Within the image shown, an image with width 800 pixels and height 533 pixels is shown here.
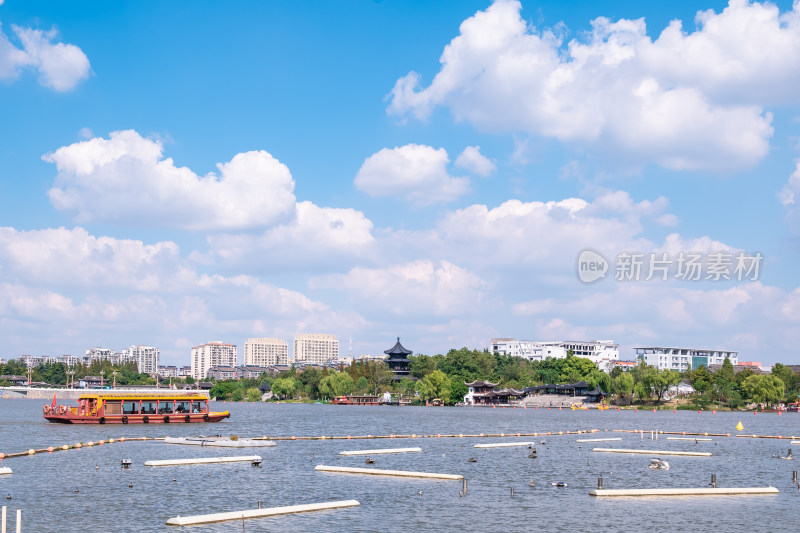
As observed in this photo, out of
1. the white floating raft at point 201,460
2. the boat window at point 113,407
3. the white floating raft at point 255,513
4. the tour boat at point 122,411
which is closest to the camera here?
the white floating raft at point 255,513

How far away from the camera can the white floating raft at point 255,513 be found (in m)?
38.0

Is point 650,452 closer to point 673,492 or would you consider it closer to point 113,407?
point 673,492

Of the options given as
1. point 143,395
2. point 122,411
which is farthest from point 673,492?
point 122,411

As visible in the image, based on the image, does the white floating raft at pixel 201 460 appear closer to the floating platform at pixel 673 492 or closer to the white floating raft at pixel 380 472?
the white floating raft at pixel 380 472

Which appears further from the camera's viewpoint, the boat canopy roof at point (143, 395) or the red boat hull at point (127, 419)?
the boat canopy roof at point (143, 395)

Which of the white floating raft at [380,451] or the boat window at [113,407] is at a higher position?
the boat window at [113,407]

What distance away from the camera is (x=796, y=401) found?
19525cm

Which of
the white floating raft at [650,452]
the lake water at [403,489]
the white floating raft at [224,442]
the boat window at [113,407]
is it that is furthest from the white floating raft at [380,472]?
the boat window at [113,407]

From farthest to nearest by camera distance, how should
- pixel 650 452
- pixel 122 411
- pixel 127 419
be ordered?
pixel 122 411 < pixel 127 419 < pixel 650 452

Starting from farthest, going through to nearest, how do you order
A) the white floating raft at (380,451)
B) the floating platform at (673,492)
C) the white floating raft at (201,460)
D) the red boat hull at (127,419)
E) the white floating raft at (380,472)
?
1. the red boat hull at (127,419)
2. the white floating raft at (380,451)
3. the white floating raft at (201,460)
4. the white floating raft at (380,472)
5. the floating platform at (673,492)

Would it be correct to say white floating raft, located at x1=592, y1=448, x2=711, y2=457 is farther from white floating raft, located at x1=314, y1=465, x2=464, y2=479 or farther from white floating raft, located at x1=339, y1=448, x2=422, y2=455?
white floating raft, located at x1=314, y1=465, x2=464, y2=479

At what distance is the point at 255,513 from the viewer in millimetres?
39969

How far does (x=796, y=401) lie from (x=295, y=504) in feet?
608

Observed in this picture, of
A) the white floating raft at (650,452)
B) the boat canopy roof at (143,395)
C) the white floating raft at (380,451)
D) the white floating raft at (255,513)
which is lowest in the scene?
the white floating raft at (650,452)
